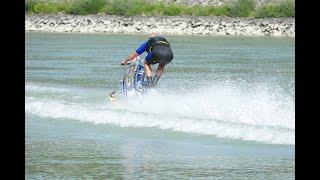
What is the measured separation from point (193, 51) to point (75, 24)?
26.7 metres

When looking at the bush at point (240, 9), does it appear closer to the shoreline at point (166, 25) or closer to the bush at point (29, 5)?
the shoreline at point (166, 25)

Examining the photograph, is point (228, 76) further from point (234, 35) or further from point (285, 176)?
point (234, 35)

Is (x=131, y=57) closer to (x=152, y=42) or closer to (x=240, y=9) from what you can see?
(x=152, y=42)

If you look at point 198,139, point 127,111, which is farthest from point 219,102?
point 198,139

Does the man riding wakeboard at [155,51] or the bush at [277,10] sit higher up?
the man riding wakeboard at [155,51]

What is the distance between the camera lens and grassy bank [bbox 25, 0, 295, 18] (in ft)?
256

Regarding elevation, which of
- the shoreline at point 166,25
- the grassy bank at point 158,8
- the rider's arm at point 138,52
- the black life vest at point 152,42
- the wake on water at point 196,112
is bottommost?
the shoreline at point 166,25

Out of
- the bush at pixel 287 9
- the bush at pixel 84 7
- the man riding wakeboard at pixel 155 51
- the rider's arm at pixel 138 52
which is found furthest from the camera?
the bush at pixel 84 7

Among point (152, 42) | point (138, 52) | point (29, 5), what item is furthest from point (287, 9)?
point (152, 42)

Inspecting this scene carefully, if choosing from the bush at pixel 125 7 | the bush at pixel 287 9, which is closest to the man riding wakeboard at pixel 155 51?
the bush at pixel 287 9

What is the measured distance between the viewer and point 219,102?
1666 cm

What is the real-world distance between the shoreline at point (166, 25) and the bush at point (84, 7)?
5.64m

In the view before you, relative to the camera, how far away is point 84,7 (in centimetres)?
8112

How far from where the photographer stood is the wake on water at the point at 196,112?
12.7m
